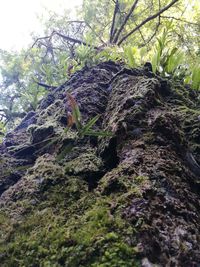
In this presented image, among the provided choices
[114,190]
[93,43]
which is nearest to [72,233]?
[114,190]

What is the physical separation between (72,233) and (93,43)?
641cm

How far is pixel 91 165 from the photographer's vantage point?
8.18ft

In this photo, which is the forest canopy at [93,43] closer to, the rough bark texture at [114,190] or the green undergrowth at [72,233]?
the rough bark texture at [114,190]

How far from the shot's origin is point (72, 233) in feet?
5.63

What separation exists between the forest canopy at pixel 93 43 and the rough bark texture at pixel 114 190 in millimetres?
2696

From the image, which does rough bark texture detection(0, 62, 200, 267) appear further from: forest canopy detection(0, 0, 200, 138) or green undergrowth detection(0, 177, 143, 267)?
forest canopy detection(0, 0, 200, 138)

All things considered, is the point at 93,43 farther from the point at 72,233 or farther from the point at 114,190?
the point at 72,233

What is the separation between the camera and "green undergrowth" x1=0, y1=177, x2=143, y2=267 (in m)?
1.52

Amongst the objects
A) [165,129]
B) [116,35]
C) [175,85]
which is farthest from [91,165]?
[116,35]

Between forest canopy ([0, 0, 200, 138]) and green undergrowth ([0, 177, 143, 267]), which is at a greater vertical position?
forest canopy ([0, 0, 200, 138])

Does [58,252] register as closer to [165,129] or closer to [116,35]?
[165,129]

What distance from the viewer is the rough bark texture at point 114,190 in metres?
1.58

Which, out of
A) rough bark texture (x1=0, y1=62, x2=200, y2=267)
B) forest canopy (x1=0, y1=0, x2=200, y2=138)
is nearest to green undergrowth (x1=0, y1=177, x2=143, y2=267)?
rough bark texture (x1=0, y1=62, x2=200, y2=267)

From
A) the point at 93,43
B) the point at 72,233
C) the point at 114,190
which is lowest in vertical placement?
the point at 72,233
